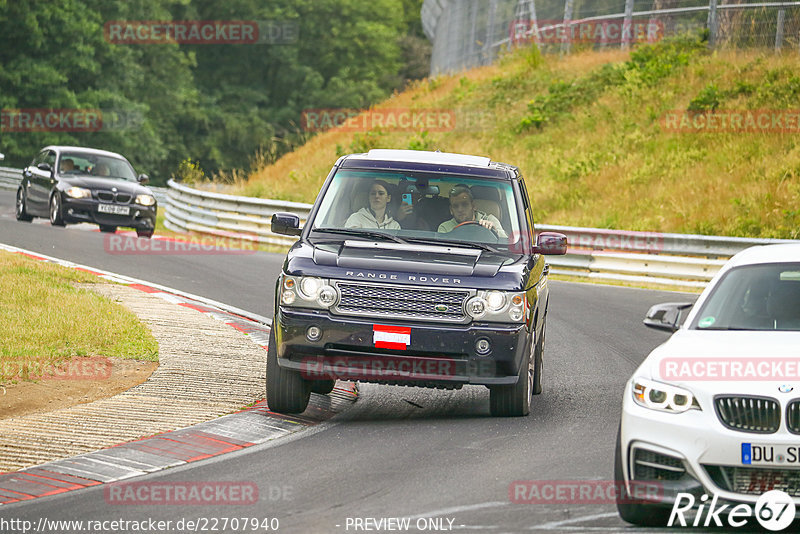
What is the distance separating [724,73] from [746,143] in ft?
11.5

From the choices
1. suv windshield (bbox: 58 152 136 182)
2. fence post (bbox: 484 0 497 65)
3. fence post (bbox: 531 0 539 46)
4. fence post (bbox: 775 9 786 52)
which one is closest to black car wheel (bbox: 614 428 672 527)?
suv windshield (bbox: 58 152 136 182)

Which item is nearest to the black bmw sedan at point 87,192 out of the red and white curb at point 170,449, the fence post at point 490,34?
the red and white curb at point 170,449

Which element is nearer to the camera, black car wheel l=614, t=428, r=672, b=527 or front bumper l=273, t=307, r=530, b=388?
black car wheel l=614, t=428, r=672, b=527

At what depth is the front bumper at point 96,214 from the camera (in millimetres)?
25609

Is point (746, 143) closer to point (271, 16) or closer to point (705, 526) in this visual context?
point (705, 526)

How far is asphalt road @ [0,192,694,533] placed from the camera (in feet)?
22.5

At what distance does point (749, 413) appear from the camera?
6.38 m

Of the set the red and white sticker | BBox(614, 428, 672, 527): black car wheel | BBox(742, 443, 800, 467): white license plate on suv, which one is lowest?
BBox(614, 428, 672, 527): black car wheel

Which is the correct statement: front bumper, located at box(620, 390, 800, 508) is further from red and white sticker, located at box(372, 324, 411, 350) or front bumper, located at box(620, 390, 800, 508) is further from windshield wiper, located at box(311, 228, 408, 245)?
windshield wiper, located at box(311, 228, 408, 245)

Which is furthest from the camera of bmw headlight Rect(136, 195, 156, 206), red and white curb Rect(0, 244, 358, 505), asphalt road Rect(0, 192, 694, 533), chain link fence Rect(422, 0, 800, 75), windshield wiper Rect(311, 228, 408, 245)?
chain link fence Rect(422, 0, 800, 75)

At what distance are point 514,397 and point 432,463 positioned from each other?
5.40 feet

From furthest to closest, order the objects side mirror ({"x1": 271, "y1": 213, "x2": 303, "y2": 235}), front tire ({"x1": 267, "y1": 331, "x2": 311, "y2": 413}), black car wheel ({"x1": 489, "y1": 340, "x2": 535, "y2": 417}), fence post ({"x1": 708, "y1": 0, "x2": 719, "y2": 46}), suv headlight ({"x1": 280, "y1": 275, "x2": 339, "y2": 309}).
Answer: fence post ({"x1": 708, "y1": 0, "x2": 719, "y2": 46})
side mirror ({"x1": 271, "y1": 213, "x2": 303, "y2": 235})
black car wheel ({"x1": 489, "y1": 340, "x2": 535, "y2": 417})
front tire ({"x1": 267, "y1": 331, "x2": 311, "y2": 413})
suv headlight ({"x1": 280, "y1": 275, "x2": 339, "y2": 309})

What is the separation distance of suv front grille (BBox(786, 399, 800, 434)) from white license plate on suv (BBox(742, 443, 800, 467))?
110 mm

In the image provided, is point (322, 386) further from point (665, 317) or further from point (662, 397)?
point (662, 397)
